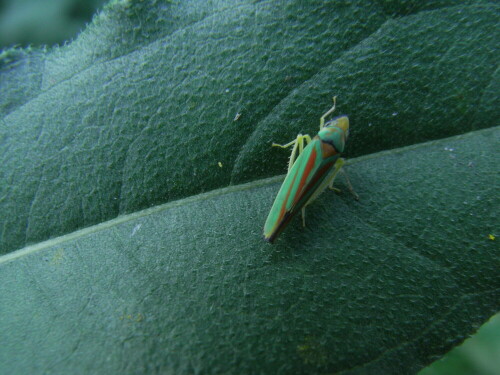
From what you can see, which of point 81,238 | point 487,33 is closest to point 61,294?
point 81,238

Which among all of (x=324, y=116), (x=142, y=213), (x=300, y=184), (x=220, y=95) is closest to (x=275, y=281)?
(x=300, y=184)

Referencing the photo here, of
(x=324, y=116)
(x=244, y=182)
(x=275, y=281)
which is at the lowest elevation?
(x=275, y=281)

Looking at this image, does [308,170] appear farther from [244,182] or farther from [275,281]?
[275,281]

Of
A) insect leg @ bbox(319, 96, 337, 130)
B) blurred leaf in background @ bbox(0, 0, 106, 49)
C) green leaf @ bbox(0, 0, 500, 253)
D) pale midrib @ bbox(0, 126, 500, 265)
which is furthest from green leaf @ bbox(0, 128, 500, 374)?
blurred leaf in background @ bbox(0, 0, 106, 49)

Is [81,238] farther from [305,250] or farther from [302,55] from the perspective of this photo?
[302,55]

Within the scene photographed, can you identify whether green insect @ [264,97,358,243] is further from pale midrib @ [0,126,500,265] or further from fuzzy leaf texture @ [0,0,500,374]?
pale midrib @ [0,126,500,265]

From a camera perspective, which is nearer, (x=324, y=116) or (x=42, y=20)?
(x=324, y=116)

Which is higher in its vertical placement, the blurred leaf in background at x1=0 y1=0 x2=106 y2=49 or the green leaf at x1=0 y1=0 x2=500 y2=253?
the blurred leaf in background at x1=0 y1=0 x2=106 y2=49
